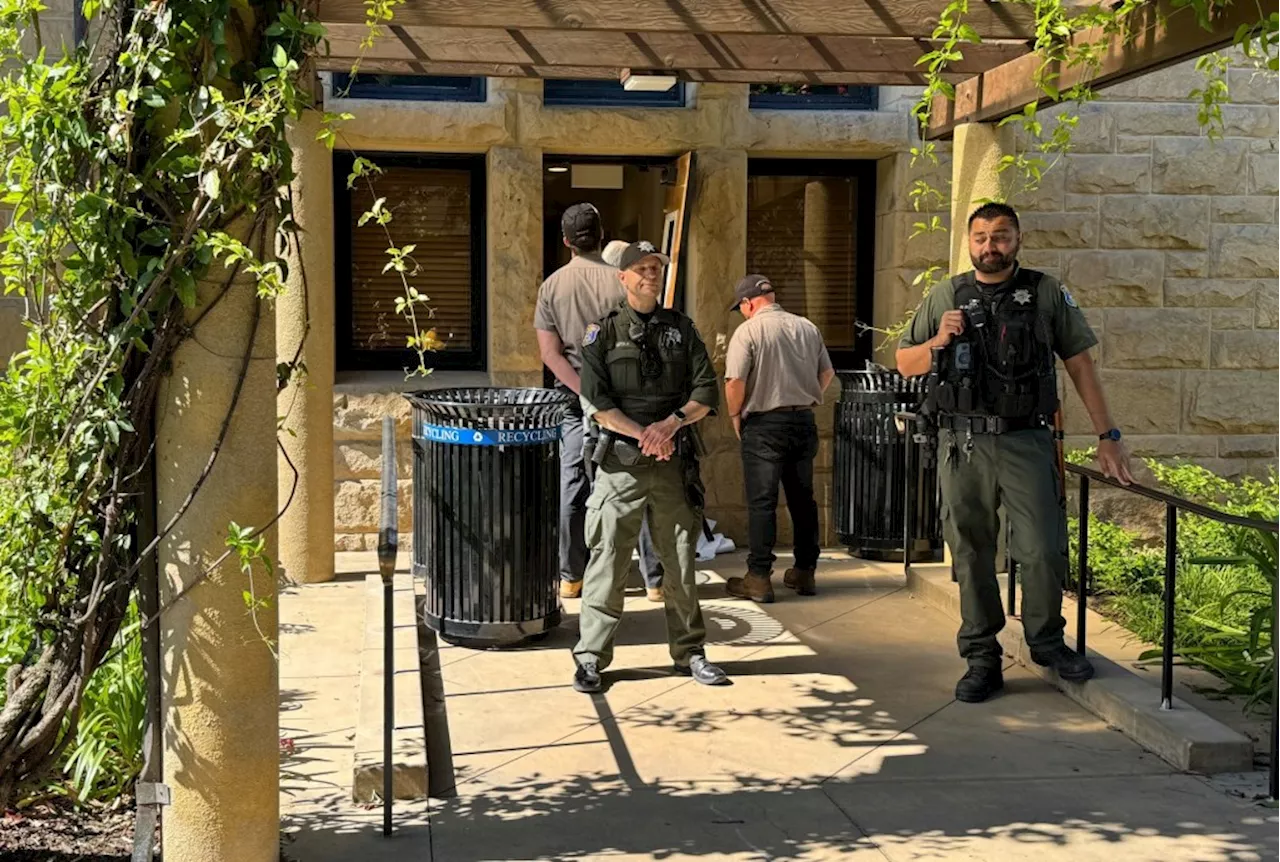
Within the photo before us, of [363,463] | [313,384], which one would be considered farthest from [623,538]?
[363,463]

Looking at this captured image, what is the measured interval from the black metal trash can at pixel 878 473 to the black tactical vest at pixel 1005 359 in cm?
269

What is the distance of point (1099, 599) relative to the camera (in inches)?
298

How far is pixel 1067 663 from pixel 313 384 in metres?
4.13

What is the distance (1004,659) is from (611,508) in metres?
2.05

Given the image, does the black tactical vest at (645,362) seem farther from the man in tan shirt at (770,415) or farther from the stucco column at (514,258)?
the stucco column at (514,258)

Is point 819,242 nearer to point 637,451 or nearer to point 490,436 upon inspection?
point 490,436

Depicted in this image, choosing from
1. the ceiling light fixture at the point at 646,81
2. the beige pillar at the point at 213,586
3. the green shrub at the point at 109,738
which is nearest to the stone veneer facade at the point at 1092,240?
the ceiling light fixture at the point at 646,81

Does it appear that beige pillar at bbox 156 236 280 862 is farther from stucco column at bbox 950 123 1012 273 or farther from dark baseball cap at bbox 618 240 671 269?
stucco column at bbox 950 123 1012 273

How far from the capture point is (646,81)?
7.56 metres

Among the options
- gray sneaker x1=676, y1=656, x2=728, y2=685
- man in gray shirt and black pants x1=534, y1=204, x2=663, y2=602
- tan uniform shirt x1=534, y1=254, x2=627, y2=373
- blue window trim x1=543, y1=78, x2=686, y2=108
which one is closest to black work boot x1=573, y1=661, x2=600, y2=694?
gray sneaker x1=676, y1=656, x2=728, y2=685

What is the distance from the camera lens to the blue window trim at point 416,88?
339 inches

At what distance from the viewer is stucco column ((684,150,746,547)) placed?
29.2 feet

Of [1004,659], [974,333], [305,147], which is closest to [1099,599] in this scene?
[1004,659]

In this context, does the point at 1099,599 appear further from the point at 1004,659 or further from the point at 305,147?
the point at 305,147
